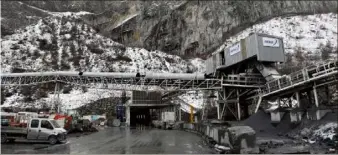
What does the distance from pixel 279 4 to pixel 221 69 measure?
242 feet

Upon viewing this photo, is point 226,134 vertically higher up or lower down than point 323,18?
lower down

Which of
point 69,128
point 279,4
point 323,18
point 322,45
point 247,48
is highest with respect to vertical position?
point 279,4

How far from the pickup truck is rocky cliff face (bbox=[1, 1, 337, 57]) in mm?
74175

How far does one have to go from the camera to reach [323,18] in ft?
323

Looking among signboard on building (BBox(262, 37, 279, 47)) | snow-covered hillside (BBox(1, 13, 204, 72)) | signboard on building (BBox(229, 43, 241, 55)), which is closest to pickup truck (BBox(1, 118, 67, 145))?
signboard on building (BBox(229, 43, 241, 55))

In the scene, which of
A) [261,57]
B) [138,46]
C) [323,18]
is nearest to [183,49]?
[138,46]

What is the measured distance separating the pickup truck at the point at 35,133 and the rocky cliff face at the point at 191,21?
243ft

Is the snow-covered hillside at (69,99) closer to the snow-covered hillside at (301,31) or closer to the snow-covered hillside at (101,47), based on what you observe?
the snow-covered hillside at (101,47)

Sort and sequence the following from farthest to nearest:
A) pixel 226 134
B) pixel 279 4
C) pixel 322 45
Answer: pixel 279 4
pixel 322 45
pixel 226 134

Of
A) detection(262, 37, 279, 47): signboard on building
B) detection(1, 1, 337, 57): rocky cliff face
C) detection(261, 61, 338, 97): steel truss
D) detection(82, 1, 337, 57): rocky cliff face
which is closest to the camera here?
detection(261, 61, 338, 97): steel truss

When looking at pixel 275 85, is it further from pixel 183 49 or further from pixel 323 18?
pixel 323 18

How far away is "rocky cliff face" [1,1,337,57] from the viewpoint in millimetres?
94613

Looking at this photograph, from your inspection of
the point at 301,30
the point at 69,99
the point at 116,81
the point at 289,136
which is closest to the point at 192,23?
the point at 301,30

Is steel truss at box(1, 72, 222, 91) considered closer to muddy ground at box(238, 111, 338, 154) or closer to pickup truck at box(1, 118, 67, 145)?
muddy ground at box(238, 111, 338, 154)
